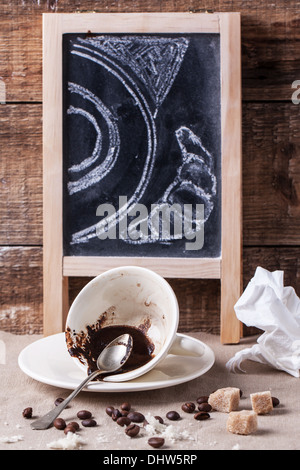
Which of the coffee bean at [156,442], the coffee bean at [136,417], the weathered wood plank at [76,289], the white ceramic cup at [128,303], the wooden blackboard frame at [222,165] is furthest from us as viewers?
the weathered wood plank at [76,289]

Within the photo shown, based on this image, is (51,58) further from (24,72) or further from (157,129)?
(157,129)

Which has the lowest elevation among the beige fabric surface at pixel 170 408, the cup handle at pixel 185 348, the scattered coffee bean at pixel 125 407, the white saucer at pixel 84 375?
the beige fabric surface at pixel 170 408

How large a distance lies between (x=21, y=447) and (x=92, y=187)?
75 cm

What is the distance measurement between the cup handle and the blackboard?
29 centimetres

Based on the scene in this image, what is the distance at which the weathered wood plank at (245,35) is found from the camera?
1.48m

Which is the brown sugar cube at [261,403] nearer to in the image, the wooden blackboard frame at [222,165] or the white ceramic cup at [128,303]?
the white ceramic cup at [128,303]

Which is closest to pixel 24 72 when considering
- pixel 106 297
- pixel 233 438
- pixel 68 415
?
pixel 106 297

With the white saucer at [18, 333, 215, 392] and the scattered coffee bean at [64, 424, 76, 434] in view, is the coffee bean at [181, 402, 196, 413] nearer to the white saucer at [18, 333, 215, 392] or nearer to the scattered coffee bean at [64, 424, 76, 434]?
the white saucer at [18, 333, 215, 392]

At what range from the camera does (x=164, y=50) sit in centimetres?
142

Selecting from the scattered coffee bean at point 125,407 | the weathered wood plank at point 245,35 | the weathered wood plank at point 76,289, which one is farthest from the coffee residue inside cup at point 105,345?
the weathered wood plank at point 245,35

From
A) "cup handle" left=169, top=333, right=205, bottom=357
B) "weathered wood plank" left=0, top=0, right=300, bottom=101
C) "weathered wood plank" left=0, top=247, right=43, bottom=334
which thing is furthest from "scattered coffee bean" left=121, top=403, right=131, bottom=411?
"weathered wood plank" left=0, top=0, right=300, bottom=101

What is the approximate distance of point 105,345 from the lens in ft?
3.95

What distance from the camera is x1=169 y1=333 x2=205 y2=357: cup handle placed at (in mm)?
1204

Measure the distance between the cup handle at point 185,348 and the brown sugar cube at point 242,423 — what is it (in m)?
0.29
